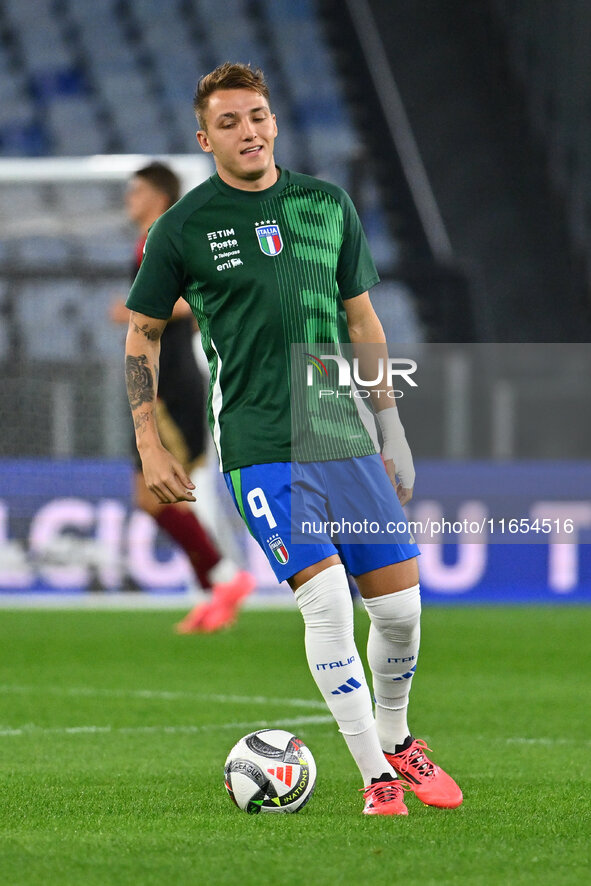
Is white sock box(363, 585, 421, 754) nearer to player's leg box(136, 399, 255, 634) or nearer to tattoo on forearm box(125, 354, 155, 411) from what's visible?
tattoo on forearm box(125, 354, 155, 411)

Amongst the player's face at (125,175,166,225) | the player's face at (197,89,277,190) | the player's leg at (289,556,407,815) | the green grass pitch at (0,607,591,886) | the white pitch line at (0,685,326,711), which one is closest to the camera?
the green grass pitch at (0,607,591,886)

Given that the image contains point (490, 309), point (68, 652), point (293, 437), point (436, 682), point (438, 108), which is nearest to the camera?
point (293, 437)

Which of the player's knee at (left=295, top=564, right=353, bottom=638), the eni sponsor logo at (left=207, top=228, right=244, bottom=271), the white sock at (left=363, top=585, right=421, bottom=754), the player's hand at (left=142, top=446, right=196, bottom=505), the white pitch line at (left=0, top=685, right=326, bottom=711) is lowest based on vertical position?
the white pitch line at (left=0, top=685, right=326, bottom=711)

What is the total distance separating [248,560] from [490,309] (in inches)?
166

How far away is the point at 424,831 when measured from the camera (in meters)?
3.31

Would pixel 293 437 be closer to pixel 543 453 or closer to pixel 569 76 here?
pixel 543 453

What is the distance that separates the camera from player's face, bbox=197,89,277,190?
12.0 ft

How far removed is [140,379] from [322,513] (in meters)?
0.58

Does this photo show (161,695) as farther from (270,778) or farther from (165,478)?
(165,478)

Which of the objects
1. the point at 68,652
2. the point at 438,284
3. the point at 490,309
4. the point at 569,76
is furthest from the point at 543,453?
the point at 569,76

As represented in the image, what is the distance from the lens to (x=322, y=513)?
3609mm

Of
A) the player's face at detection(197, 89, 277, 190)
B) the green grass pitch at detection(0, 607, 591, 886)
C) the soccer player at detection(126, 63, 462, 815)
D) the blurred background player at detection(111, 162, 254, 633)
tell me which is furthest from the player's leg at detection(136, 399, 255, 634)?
the player's face at detection(197, 89, 277, 190)

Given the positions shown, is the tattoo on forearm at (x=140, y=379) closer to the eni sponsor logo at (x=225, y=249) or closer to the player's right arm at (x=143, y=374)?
the player's right arm at (x=143, y=374)

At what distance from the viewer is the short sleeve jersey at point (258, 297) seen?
3631 millimetres
